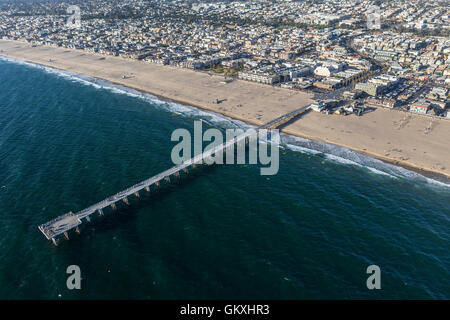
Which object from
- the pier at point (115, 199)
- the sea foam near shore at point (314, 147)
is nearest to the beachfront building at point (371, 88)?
the sea foam near shore at point (314, 147)

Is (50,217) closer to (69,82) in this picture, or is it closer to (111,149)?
(111,149)

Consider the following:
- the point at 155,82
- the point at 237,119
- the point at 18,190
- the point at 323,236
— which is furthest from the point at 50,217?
the point at 155,82

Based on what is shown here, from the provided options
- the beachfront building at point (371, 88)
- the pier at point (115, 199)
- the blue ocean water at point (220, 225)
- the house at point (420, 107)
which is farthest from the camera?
the beachfront building at point (371, 88)

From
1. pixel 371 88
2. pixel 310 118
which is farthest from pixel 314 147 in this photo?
pixel 371 88

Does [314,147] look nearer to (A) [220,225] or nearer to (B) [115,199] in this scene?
(A) [220,225]

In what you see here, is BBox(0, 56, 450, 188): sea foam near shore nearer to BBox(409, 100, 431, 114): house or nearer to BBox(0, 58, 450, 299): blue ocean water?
BBox(0, 58, 450, 299): blue ocean water

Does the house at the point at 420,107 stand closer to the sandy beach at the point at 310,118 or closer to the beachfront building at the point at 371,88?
the sandy beach at the point at 310,118
